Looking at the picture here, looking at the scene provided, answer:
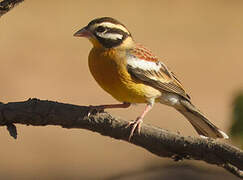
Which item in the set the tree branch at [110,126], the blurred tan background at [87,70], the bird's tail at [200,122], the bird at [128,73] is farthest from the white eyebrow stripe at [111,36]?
the blurred tan background at [87,70]

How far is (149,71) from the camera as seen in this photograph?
545 centimetres

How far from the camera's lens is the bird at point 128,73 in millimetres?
5156

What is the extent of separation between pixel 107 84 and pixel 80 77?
24.4 ft

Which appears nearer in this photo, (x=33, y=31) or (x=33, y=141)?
(x=33, y=141)

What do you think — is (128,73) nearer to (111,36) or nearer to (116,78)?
(116,78)

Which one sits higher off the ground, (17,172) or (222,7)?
(222,7)

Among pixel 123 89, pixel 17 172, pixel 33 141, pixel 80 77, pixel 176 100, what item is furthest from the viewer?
pixel 80 77

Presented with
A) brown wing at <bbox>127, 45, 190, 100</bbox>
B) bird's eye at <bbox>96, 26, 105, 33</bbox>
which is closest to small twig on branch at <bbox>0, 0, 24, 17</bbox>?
bird's eye at <bbox>96, 26, 105, 33</bbox>

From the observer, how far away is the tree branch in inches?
150

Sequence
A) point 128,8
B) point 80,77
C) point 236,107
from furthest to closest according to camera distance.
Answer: point 128,8, point 80,77, point 236,107

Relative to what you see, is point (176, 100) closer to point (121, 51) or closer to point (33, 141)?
point (121, 51)

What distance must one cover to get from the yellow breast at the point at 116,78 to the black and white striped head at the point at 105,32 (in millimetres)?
66

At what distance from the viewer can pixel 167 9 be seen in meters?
16.7

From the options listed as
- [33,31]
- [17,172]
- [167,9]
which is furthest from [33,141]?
[167,9]
